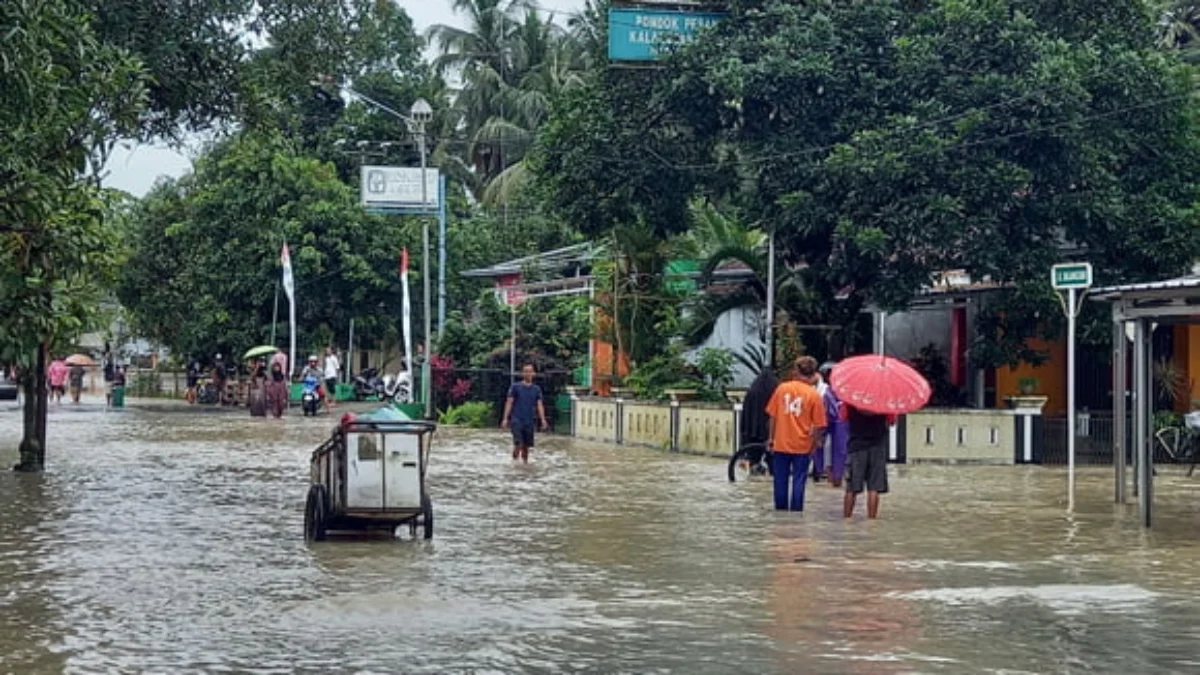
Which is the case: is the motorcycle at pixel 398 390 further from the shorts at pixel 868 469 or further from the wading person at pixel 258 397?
the shorts at pixel 868 469

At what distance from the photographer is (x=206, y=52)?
1981 cm

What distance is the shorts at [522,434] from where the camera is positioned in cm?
2492

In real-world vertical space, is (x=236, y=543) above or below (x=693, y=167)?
below

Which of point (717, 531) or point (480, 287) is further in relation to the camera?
point (480, 287)

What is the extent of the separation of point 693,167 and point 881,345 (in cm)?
455

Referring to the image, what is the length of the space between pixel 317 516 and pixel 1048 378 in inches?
810

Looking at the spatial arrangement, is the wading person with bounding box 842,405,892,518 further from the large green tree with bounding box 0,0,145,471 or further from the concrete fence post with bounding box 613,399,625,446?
the concrete fence post with bounding box 613,399,625,446

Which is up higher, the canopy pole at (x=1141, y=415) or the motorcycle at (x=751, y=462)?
the canopy pole at (x=1141, y=415)

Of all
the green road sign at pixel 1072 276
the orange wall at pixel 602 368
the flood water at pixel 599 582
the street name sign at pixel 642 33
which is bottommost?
the flood water at pixel 599 582

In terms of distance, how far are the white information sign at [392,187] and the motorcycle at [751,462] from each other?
837 inches

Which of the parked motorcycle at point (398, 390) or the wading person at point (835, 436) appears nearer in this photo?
the wading person at point (835, 436)

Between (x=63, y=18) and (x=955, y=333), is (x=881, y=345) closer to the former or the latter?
(x=955, y=333)

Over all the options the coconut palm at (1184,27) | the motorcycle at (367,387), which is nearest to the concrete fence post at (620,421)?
the coconut palm at (1184,27)

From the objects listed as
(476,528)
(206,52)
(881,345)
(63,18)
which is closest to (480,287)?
(881,345)
